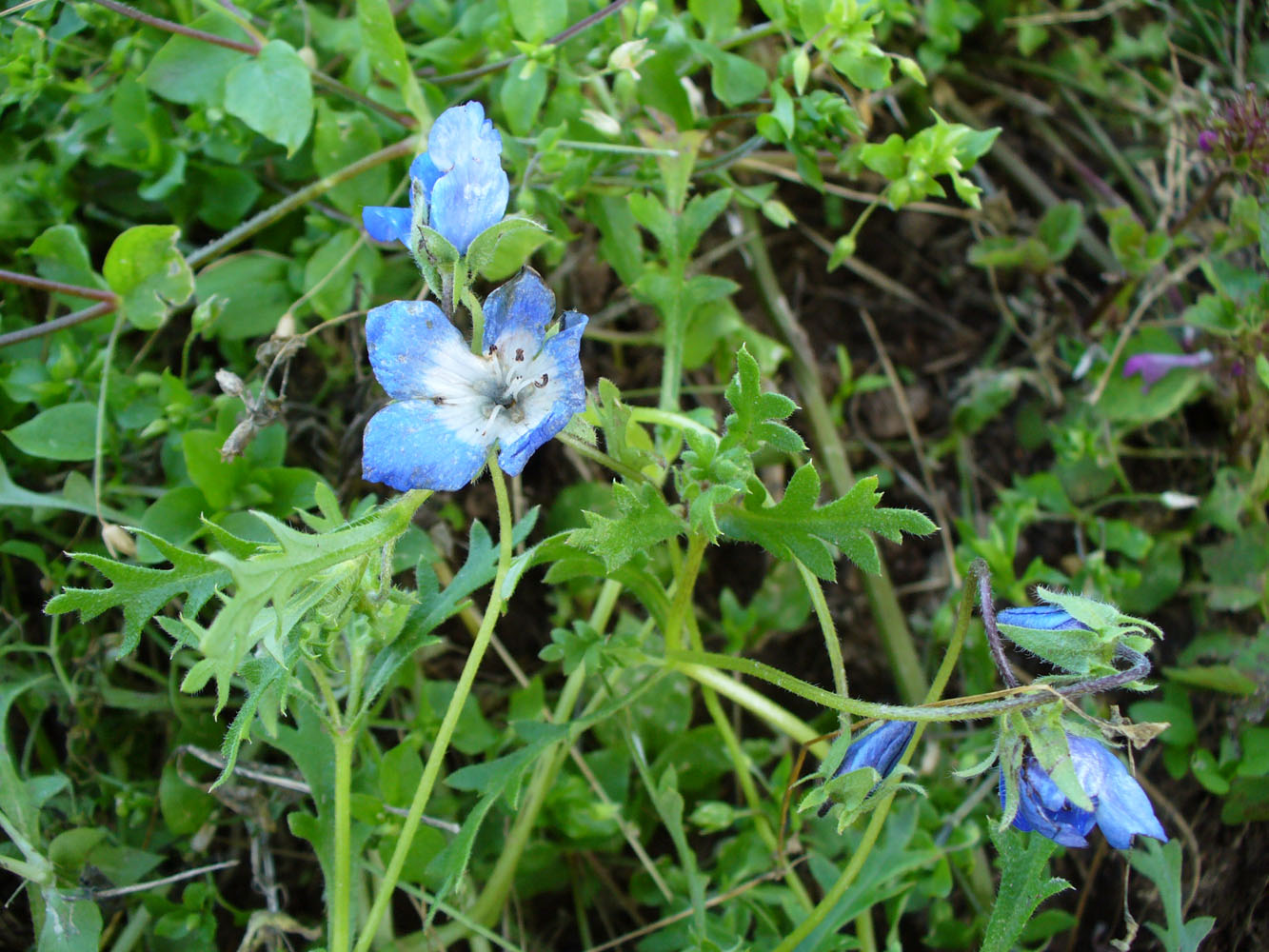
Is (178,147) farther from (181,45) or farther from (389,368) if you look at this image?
(389,368)

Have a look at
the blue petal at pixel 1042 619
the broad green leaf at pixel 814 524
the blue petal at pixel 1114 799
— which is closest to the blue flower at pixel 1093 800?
the blue petal at pixel 1114 799

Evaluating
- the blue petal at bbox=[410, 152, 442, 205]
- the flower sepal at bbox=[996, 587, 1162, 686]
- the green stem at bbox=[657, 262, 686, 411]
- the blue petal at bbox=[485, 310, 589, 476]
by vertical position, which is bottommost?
the flower sepal at bbox=[996, 587, 1162, 686]

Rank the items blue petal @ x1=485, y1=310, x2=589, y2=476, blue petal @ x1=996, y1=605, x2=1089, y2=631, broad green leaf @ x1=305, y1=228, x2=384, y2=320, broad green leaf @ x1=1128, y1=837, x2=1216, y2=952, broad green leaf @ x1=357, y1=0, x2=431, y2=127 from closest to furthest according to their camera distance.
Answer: blue petal @ x1=485, y1=310, x2=589, y2=476
blue petal @ x1=996, y1=605, x2=1089, y2=631
broad green leaf @ x1=1128, y1=837, x2=1216, y2=952
broad green leaf @ x1=357, y1=0, x2=431, y2=127
broad green leaf @ x1=305, y1=228, x2=384, y2=320

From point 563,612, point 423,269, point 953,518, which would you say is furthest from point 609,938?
point 423,269

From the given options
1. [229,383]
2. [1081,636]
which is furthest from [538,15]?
[1081,636]

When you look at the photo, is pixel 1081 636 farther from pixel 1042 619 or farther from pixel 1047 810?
pixel 1047 810

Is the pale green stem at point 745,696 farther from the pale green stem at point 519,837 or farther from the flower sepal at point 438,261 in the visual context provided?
the flower sepal at point 438,261

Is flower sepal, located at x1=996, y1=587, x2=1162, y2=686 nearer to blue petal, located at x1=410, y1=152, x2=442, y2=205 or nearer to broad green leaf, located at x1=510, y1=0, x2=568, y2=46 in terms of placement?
blue petal, located at x1=410, y1=152, x2=442, y2=205

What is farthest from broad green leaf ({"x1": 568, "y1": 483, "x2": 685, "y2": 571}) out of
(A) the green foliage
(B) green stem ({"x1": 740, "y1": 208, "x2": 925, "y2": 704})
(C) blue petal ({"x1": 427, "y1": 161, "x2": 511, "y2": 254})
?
(B) green stem ({"x1": 740, "y1": 208, "x2": 925, "y2": 704})
